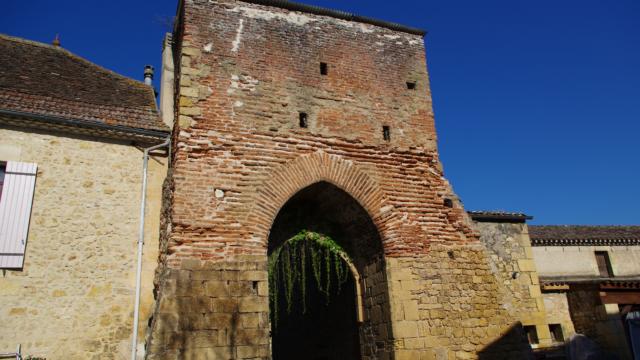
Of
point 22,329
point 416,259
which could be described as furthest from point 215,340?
point 416,259

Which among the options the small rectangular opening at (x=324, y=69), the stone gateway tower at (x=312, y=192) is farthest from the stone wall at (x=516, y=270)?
the small rectangular opening at (x=324, y=69)

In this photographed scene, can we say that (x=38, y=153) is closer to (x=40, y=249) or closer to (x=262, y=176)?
(x=40, y=249)

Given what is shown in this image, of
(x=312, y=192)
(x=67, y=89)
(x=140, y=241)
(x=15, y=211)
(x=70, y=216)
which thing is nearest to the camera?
(x=15, y=211)

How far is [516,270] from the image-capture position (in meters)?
10.2

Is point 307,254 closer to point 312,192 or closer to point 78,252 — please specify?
point 312,192

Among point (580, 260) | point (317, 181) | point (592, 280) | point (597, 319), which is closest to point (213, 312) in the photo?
point (317, 181)

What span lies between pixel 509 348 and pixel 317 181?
166 inches

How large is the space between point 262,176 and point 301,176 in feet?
2.26

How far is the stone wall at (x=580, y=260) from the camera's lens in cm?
1955

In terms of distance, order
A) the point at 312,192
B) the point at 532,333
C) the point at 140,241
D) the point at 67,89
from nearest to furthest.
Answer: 1. the point at 140,241
2. the point at 67,89
3. the point at 312,192
4. the point at 532,333

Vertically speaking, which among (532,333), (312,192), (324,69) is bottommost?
(532,333)

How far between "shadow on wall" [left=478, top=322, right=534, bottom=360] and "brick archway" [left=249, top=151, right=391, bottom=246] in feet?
8.12

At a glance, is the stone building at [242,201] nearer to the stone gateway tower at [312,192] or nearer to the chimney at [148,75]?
the stone gateway tower at [312,192]

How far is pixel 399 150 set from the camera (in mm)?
9055
